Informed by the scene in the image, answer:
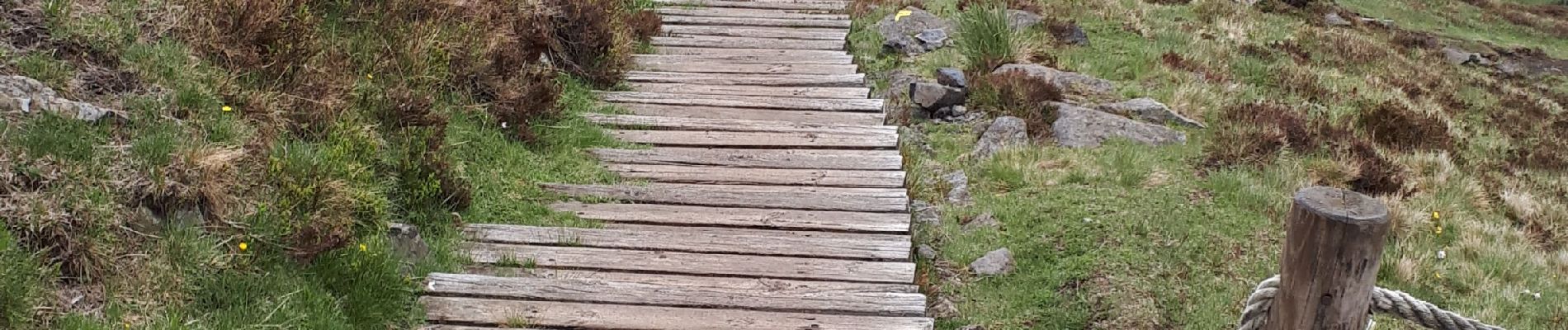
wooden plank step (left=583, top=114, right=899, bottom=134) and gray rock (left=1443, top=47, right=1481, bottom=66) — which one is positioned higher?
wooden plank step (left=583, top=114, right=899, bottom=134)

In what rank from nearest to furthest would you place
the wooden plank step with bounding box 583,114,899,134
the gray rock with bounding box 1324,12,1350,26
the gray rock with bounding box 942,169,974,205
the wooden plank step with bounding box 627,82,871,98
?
the gray rock with bounding box 942,169,974,205, the wooden plank step with bounding box 583,114,899,134, the wooden plank step with bounding box 627,82,871,98, the gray rock with bounding box 1324,12,1350,26

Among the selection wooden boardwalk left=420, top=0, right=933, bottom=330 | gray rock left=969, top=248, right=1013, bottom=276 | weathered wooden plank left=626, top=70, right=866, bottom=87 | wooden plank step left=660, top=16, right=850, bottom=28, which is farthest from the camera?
wooden plank step left=660, top=16, right=850, bottom=28

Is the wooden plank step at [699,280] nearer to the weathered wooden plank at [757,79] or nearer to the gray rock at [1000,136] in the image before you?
the gray rock at [1000,136]

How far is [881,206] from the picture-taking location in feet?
24.8

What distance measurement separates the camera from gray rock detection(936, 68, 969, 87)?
10992mm

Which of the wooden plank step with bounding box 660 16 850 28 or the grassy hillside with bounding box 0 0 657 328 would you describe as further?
the wooden plank step with bounding box 660 16 850 28

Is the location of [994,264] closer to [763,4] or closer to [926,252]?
[926,252]

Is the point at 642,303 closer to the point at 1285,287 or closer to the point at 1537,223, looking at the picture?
the point at 1285,287

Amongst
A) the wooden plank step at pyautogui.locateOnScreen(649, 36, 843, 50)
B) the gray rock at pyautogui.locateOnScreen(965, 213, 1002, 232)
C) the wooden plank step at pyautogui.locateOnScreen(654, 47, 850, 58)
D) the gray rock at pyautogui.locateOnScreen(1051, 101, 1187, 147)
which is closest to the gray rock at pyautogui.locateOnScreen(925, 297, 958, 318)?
the gray rock at pyautogui.locateOnScreen(965, 213, 1002, 232)

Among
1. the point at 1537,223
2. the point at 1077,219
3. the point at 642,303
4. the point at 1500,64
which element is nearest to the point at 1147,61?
the point at 1537,223

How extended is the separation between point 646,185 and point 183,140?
3137mm

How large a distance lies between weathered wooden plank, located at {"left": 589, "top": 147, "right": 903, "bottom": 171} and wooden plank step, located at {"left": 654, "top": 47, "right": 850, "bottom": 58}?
3.65 metres

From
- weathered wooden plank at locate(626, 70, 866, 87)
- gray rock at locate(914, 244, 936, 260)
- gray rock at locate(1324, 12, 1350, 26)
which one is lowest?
gray rock at locate(1324, 12, 1350, 26)

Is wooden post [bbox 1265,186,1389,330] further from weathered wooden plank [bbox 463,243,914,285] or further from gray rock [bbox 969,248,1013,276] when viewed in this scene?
gray rock [bbox 969,248,1013,276]
